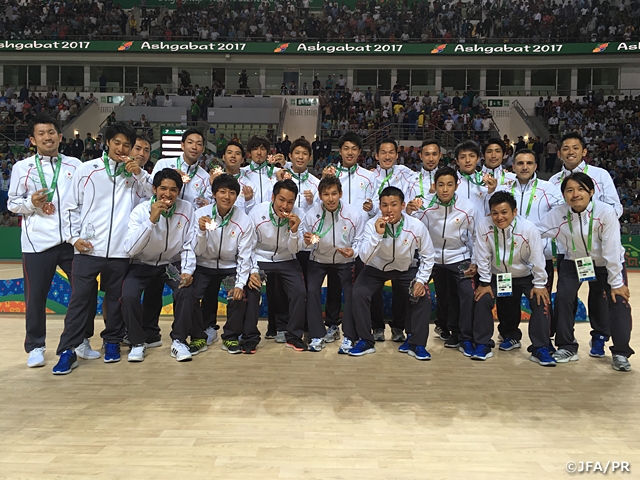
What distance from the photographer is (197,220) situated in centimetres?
529

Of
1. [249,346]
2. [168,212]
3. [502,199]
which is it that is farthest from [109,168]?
[502,199]

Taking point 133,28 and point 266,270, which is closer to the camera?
point 266,270

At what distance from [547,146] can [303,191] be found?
16.1 metres

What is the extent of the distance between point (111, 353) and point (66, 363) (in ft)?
1.45

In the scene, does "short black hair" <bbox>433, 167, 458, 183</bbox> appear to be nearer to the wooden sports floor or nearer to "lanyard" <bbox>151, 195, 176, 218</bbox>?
the wooden sports floor

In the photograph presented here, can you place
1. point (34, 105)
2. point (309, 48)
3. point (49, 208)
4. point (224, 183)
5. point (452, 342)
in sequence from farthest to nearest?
point (309, 48) < point (34, 105) < point (452, 342) < point (224, 183) < point (49, 208)

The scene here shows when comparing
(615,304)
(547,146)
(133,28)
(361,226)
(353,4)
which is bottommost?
(615,304)

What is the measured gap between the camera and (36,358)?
4.67 metres

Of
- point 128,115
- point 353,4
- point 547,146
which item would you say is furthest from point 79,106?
point 547,146

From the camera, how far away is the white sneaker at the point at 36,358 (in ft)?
15.2

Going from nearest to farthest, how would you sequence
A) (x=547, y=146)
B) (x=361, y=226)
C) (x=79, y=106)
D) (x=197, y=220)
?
(x=197, y=220) < (x=361, y=226) < (x=547, y=146) < (x=79, y=106)

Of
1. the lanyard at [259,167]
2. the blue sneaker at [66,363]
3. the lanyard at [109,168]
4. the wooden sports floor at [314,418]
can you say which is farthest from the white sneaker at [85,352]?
the lanyard at [259,167]

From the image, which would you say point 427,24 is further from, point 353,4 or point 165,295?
point 165,295

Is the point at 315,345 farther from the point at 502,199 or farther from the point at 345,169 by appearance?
the point at 502,199
